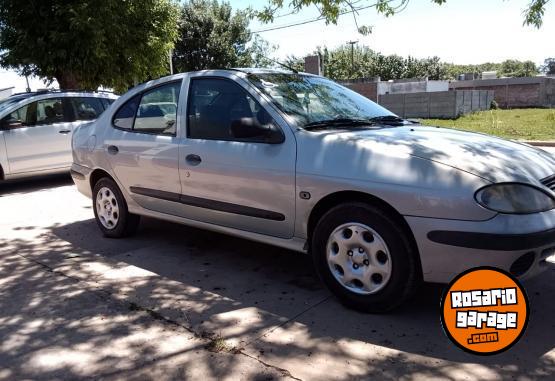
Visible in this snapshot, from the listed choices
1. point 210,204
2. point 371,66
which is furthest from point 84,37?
point 371,66

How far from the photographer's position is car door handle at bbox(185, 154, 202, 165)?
4.29m

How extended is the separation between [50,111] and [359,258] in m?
7.34

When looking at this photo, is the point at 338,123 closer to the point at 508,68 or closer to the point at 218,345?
the point at 218,345

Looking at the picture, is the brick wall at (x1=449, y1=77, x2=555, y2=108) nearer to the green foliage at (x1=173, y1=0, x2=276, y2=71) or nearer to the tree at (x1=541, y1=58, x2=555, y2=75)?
the green foliage at (x1=173, y1=0, x2=276, y2=71)

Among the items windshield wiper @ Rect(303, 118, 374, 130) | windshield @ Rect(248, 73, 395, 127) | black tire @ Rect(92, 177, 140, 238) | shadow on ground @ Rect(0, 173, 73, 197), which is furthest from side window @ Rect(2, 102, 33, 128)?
windshield wiper @ Rect(303, 118, 374, 130)

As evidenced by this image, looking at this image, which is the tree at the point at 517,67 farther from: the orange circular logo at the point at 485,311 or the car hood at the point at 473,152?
the orange circular logo at the point at 485,311

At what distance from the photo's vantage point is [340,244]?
343 cm

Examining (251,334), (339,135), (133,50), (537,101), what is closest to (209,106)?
(339,135)

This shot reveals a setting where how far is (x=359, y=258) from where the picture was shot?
337 centimetres

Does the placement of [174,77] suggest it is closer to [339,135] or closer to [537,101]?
[339,135]

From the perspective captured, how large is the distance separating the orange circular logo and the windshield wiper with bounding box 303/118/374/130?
5.02 ft

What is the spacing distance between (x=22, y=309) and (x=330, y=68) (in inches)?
2494

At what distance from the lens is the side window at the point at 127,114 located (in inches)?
202

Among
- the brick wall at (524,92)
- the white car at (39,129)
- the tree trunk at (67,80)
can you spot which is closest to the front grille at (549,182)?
the white car at (39,129)
